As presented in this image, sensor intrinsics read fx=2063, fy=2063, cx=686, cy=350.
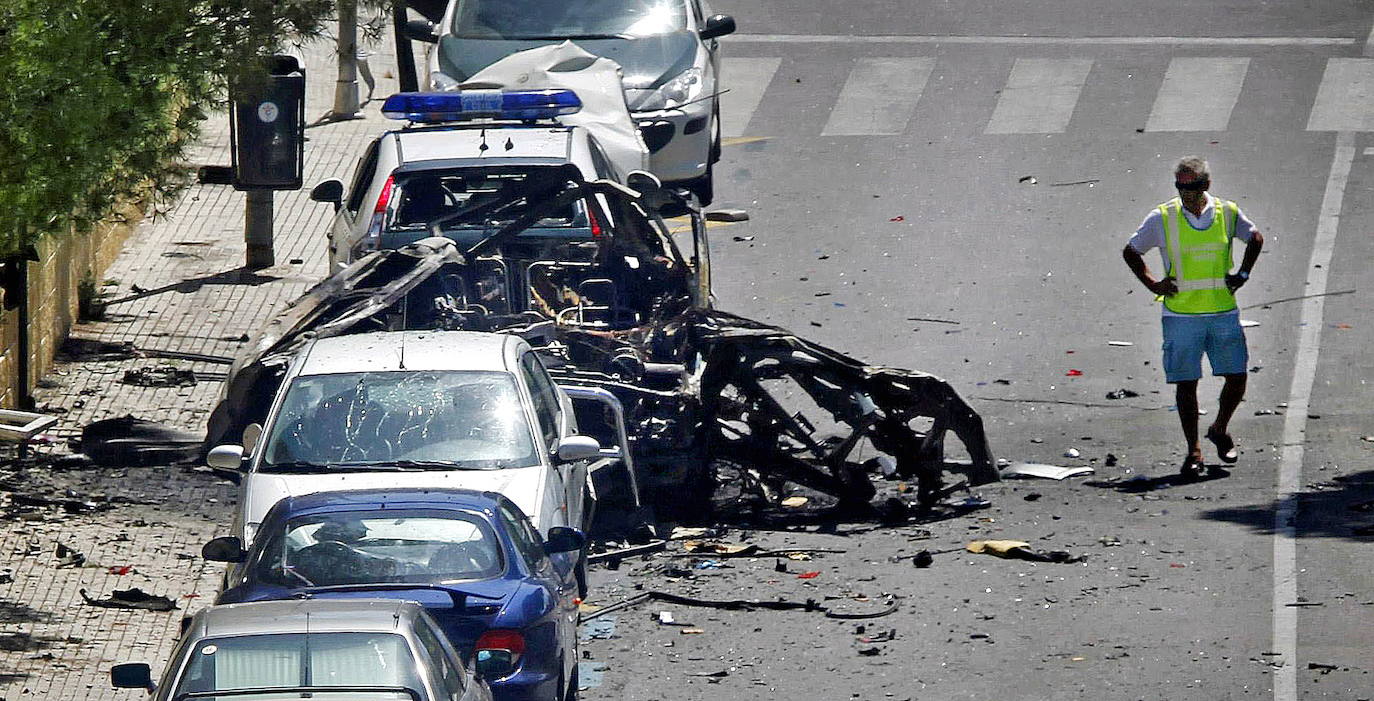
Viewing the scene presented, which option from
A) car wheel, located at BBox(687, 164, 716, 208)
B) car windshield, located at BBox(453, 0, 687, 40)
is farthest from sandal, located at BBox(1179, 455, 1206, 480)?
car windshield, located at BBox(453, 0, 687, 40)

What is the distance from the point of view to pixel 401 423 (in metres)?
10.4

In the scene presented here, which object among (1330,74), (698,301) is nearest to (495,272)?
(698,301)

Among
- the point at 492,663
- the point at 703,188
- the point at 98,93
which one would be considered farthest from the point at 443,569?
the point at 703,188

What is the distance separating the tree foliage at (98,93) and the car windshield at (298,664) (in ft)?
10.1

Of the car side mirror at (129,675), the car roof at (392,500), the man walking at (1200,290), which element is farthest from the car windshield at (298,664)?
the man walking at (1200,290)

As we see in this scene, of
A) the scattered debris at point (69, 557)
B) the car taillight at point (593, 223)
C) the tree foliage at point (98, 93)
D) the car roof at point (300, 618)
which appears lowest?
the scattered debris at point (69, 557)

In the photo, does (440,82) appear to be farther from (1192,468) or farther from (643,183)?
(1192,468)

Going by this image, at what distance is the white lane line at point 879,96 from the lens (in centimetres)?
2203

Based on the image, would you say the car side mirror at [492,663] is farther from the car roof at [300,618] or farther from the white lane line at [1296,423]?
the white lane line at [1296,423]

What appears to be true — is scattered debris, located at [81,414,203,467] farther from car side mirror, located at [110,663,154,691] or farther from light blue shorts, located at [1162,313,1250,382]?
light blue shorts, located at [1162,313,1250,382]

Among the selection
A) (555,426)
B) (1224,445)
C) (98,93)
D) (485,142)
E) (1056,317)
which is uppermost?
(98,93)

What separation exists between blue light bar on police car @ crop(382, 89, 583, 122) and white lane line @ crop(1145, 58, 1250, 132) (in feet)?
29.0

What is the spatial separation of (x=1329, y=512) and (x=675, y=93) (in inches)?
330

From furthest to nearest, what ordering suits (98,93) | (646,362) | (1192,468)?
(1192,468) < (646,362) < (98,93)
